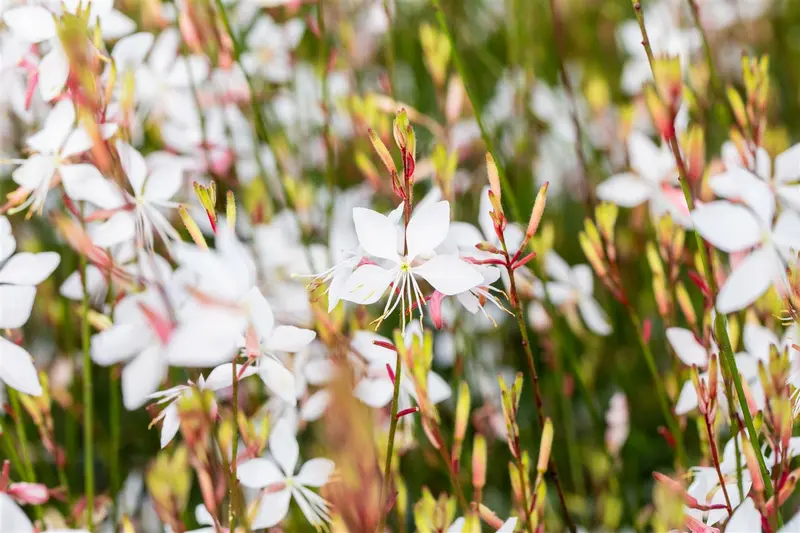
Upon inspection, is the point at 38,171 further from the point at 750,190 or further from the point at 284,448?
the point at 750,190

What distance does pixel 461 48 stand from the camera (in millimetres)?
2451

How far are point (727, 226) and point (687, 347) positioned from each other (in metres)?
0.29

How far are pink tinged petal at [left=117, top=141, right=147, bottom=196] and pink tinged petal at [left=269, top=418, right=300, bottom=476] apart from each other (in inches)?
10.8

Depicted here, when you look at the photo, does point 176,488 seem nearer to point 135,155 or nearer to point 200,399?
point 200,399

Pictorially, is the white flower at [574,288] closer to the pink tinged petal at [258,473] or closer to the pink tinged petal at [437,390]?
the pink tinged petal at [437,390]

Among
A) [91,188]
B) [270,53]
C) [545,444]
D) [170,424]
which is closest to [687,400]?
[545,444]

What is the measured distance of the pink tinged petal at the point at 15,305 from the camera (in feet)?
2.23

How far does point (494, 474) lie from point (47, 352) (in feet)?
3.27

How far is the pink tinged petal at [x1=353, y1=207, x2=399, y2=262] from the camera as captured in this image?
2.15 feet

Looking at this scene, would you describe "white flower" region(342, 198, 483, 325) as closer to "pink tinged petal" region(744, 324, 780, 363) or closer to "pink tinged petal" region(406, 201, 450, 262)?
"pink tinged petal" region(406, 201, 450, 262)

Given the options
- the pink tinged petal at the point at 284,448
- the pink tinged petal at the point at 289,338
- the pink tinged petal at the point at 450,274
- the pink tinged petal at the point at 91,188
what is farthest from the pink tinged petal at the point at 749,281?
the pink tinged petal at the point at 91,188

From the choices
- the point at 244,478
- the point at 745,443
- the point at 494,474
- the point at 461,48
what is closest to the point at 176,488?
the point at 244,478

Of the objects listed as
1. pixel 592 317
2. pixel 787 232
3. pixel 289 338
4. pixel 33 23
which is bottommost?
pixel 592 317

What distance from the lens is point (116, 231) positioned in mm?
691
